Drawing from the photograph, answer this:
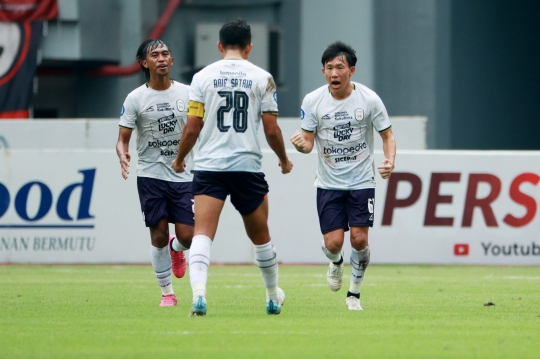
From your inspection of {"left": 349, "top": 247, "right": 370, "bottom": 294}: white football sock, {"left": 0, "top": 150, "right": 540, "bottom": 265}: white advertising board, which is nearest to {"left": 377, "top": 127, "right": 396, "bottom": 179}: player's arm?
{"left": 349, "top": 247, "right": 370, "bottom": 294}: white football sock

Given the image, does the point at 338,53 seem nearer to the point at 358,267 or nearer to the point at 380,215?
the point at 358,267

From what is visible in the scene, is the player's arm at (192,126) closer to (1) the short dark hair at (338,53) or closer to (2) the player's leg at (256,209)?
(2) the player's leg at (256,209)

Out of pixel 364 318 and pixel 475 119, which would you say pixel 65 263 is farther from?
pixel 475 119

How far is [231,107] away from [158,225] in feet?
6.77

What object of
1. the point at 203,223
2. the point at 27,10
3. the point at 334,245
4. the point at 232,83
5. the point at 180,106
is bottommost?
the point at 334,245

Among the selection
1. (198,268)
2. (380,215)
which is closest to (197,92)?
(198,268)

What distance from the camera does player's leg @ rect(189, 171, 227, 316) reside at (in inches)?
307

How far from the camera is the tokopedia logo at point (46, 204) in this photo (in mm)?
16109

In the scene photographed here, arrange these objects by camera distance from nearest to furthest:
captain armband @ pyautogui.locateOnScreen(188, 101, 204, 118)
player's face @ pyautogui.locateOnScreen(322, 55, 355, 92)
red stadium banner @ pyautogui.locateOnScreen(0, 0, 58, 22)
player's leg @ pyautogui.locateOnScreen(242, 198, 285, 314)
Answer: captain armband @ pyautogui.locateOnScreen(188, 101, 204, 118), player's leg @ pyautogui.locateOnScreen(242, 198, 285, 314), player's face @ pyautogui.locateOnScreen(322, 55, 355, 92), red stadium banner @ pyautogui.locateOnScreen(0, 0, 58, 22)

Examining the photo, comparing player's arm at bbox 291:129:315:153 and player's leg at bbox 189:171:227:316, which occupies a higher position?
player's arm at bbox 291:129:315:153

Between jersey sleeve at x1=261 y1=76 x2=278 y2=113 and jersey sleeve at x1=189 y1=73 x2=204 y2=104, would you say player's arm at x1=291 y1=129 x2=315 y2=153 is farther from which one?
jersey sleeve at x1=189 y1=73 x2=204 y2=104

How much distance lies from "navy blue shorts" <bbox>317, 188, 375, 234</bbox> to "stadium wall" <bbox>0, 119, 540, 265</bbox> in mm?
6636

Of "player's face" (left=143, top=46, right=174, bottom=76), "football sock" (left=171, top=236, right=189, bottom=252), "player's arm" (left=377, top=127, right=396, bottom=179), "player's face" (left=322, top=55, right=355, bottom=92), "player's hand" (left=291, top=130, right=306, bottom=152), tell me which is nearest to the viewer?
"player's hand" (left=291, top=130, right=306, bottom=152)

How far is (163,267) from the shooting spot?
31.6 feet
